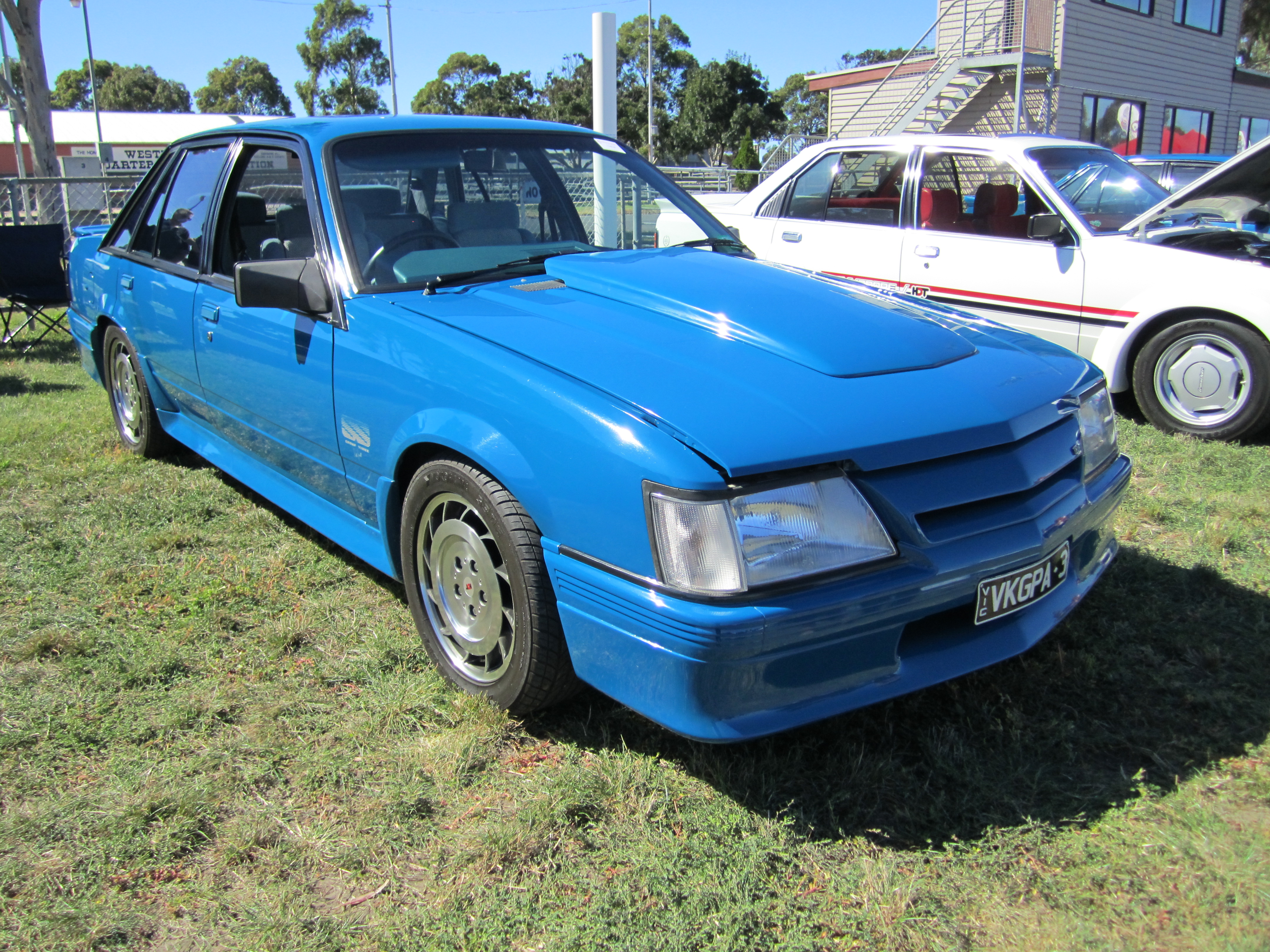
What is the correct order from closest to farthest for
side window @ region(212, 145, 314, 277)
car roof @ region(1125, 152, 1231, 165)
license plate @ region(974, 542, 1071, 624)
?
license plate @ region(974, 542, 1071, 624), side window @ region(212, 145, 314, 277), car roof @ region(1125, 152, 1231, 165)

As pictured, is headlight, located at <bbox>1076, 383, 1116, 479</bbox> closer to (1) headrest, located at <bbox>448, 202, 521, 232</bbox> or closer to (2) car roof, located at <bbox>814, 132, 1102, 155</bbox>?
(1) headrest, located at <bbox>448, 202, 521, 232</bbox>

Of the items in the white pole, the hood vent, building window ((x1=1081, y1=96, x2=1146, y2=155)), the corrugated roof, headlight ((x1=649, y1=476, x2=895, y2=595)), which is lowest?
headlight ((x1=649, y1=476, x2=895, y2=595))

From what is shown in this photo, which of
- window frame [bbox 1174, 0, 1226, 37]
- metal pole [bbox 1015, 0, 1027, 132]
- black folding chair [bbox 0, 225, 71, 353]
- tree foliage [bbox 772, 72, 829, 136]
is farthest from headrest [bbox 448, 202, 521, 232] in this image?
tree foliage [bbox 772, 72, 829, 136]

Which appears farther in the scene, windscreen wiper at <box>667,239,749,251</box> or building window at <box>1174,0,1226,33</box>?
building window at <box>1174,0,1226,33</box>

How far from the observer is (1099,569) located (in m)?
2.68

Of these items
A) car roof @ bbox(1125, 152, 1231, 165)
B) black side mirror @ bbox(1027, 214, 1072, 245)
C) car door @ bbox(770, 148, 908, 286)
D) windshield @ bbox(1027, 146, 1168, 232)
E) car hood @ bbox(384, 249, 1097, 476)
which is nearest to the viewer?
car hood @ bbox(384, 249, 1097, 476)

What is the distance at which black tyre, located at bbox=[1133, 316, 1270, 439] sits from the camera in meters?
4.76

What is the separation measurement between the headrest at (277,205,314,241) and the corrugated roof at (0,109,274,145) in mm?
38963

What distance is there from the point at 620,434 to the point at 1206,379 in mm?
4211

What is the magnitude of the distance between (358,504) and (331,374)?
410 millimetres

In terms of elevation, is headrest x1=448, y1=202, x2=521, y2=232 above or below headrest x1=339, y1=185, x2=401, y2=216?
below

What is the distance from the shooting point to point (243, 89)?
65.2m

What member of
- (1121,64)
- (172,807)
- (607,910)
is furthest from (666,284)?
(1121,64)

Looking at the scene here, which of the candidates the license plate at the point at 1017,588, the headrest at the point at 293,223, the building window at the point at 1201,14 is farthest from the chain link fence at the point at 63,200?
the building window at the point at 1201,14
